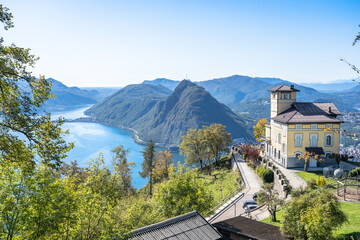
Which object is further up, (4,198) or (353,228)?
(4,198)

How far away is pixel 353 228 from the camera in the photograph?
1752 centimetres

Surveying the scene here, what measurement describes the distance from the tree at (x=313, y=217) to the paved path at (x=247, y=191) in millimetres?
10018

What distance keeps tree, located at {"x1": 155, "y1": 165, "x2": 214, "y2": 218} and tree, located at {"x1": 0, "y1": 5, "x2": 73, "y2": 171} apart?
45.9ft

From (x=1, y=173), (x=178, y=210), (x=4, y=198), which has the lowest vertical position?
(x=178, y=210)

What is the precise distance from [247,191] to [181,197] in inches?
659

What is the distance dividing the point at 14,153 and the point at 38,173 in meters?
1.21

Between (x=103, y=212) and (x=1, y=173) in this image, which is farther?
(x=103, y=212)

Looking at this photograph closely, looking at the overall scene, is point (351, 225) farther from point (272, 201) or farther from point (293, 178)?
point (293, 178)

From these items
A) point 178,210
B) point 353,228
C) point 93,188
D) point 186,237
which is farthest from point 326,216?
point 93,188

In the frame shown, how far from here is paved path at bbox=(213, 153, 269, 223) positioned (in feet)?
95.3

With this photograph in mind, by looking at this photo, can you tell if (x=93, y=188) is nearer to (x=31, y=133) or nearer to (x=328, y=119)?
(x=31, y=133)

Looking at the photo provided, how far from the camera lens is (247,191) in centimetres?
3769

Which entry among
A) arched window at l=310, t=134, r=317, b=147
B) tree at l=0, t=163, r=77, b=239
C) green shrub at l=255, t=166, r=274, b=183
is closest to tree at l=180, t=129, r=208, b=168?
green shrub at l=255, t=166, r=274, b=183

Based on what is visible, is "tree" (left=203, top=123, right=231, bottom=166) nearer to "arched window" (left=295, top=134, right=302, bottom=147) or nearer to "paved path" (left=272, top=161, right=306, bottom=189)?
"paved path" (left=272, top=161, right=306, bottom=189)
